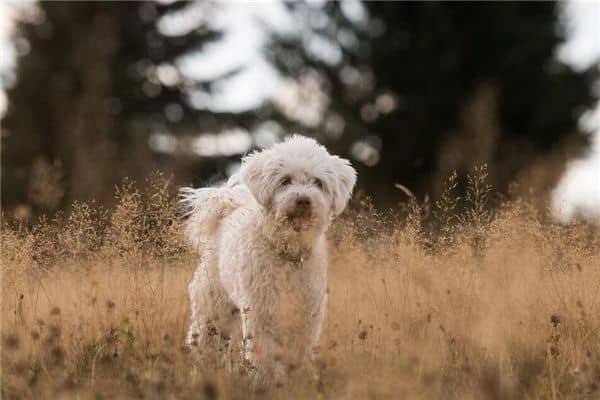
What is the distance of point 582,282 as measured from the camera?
202 inches

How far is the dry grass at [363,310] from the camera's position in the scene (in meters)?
3.74

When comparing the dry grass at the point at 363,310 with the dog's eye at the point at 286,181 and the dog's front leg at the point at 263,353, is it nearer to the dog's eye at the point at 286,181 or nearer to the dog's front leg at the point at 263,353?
the dog's front leg at the point at 263,353

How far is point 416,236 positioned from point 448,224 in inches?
15.0

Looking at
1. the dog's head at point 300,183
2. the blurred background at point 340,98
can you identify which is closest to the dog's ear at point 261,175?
the dog's head at point 300,183

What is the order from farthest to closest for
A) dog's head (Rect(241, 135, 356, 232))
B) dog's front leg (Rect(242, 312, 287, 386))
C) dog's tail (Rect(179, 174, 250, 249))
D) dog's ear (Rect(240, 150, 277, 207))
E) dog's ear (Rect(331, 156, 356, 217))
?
dog's tail (Rect(179, 174, 250, 249)), dog's ear (Rect(331, 156, 356, 217)), dog's ear (Rect(240, 150, 277, 207)), dog's head (Rect(241, 135, 356, 232)), dog's front leg (Rect(242, 312, 287, 386))

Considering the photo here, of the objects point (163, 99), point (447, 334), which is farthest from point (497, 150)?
point (447, 334)

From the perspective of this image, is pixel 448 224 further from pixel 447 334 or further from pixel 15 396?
pixel 15 396

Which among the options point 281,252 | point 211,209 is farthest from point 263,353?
point 211,209

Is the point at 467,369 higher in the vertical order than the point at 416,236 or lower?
lower

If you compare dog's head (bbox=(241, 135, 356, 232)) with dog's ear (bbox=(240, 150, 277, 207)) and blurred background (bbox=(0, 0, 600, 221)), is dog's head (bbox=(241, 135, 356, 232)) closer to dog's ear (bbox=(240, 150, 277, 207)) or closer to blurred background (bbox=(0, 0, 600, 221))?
dog's ear (bbox=(240, 150, 277, 207))

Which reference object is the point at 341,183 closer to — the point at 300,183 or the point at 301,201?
the point at 300,183

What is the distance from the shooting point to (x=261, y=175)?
5.13 metres

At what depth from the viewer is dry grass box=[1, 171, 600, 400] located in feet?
12.3

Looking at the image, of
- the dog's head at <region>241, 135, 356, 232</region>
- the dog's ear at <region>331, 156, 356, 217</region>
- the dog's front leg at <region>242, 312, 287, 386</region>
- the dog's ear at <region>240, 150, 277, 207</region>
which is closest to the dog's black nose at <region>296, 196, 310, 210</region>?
the dog's head at <region>241, 135, 356, 232</region>
